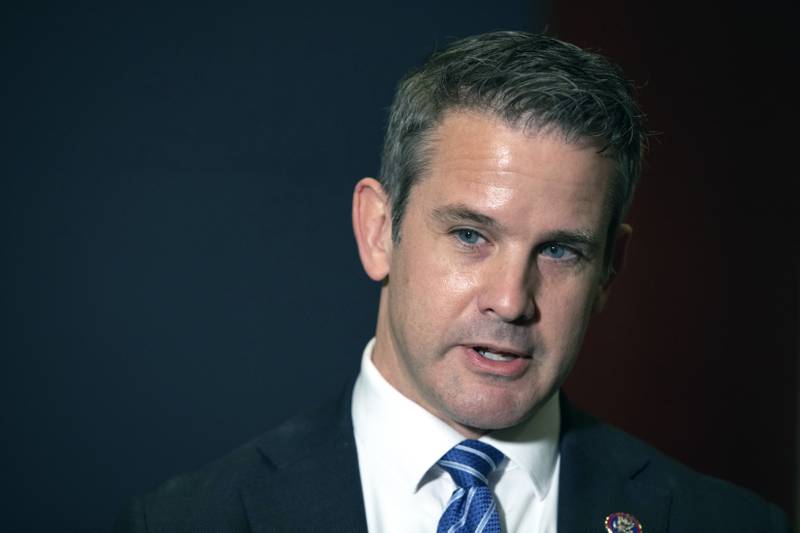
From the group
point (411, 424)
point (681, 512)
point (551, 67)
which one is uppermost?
point (551, 67)

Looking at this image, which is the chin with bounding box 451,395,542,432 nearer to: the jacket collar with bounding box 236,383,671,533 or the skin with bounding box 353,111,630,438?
the skin with bounding box 353,111,630,438

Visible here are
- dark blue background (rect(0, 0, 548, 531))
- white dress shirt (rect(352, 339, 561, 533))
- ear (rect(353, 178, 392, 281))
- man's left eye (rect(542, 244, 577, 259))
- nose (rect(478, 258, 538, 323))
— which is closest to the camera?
nose (rect(478, 258, 538, 323))

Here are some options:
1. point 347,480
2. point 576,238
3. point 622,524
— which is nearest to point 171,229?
point 347,480

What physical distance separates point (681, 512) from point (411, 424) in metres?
0.71

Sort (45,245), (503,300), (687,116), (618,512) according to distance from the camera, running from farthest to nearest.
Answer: (687,116)
(45,245)
(618,512)
(503,300)

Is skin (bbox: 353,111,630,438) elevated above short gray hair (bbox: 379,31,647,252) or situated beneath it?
situated beneath

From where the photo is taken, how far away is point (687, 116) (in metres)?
3.68

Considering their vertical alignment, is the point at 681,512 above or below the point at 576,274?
below

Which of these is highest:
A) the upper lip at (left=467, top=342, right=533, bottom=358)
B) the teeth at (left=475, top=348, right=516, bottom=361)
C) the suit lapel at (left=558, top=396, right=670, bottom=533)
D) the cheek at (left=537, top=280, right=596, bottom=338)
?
the cheek at (left=537, top=280, right=596, bottom=338)

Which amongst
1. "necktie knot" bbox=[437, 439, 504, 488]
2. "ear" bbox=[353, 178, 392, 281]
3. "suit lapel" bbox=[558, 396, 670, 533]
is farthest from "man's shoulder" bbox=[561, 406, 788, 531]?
"ear" bbox=[353, 178, 392, 281]

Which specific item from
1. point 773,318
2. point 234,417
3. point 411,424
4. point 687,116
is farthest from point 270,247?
point 773,318

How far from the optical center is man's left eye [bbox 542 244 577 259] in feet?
6.72

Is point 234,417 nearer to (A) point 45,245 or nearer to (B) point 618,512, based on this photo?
(A) point 45,245

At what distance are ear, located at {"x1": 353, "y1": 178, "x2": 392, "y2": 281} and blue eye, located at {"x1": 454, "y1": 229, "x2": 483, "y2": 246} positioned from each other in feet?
0.80
